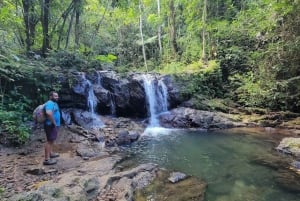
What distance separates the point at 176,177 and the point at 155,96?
9307 millimetres

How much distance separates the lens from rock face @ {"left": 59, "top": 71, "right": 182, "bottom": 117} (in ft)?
40.8

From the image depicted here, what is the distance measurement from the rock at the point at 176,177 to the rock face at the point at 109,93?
23.4 ft

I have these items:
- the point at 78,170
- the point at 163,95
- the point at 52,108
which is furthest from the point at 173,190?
the point at 163,95

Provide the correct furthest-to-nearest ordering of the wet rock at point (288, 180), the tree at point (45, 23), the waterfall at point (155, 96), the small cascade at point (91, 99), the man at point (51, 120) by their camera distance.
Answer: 1. the waterfall at point (155, 96)
2. the small cascade at point (91, 99)
3. the tree at point (45, 23)
4. the man at point (51, 120)
5. the wet rock at point (288, 180)

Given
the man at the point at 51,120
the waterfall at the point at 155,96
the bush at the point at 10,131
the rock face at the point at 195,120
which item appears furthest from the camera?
the waterfall at the point at 155,96

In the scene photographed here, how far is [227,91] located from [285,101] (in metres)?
3.74

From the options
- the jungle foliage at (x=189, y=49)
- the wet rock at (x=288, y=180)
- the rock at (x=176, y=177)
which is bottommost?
the wet rock at (x=288, y=180)

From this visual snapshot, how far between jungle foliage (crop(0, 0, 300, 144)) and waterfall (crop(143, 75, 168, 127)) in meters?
1.54

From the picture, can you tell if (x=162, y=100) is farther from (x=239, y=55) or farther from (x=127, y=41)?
(x=127, y=41)

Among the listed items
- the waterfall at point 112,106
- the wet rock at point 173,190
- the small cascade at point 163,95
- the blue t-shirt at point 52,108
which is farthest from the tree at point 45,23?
the wet rock at point 173,190

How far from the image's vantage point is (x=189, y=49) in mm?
22000

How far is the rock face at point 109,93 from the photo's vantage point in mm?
12445

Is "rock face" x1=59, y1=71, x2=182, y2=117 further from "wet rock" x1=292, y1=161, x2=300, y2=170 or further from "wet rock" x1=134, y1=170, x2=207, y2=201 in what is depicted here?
"wet rock" x1=292, y1=161, x2=300, y2=170

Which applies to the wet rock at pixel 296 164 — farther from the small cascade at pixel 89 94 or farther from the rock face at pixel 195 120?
the small cascade at pixel 89 94
